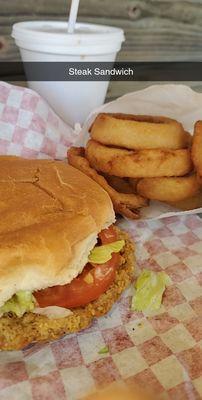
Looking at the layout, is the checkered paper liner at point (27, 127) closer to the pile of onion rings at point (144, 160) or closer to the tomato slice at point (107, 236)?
the pile of onion rings at point (144, 160)

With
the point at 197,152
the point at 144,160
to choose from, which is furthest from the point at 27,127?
the point at 197,152

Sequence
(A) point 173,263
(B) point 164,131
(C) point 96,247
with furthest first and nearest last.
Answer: (B) point 164,131 → (A) point 173,263 → (C) point 96,247

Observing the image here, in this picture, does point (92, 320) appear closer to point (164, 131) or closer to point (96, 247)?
point (96, 247)

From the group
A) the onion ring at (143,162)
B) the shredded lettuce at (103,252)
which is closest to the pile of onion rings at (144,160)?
the onion ring at (143,162)

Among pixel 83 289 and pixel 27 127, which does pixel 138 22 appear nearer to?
pixel 27 127

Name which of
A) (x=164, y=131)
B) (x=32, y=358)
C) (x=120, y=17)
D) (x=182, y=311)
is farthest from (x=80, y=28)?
(x=32, y=358)

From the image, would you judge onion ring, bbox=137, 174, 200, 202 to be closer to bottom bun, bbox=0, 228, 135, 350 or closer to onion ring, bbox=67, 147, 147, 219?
onion ring, bbox=67, 147, 147, 219
